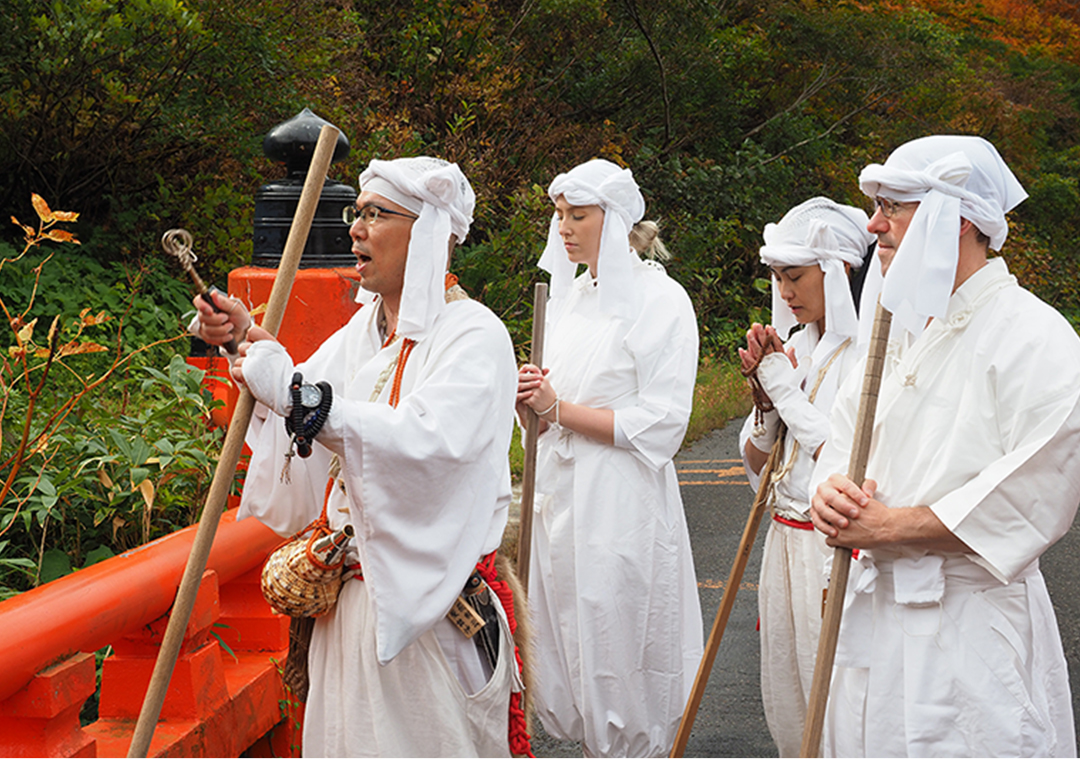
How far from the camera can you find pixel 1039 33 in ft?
76.5

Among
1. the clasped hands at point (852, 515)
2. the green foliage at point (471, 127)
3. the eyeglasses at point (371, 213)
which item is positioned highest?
the green foliage at point (471, 127)

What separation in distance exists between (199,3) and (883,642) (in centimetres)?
755

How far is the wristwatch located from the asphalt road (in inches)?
110

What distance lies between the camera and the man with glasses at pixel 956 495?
95.2 inches

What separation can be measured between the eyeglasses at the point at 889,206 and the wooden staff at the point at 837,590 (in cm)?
24

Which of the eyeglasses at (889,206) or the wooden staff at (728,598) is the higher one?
the eyeglasses at (889,206)

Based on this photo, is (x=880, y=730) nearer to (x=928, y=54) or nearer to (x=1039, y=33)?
(x=928, y=54)

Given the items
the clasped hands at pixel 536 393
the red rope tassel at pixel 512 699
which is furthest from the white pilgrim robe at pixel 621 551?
the red rope tassel at pixel 512 699

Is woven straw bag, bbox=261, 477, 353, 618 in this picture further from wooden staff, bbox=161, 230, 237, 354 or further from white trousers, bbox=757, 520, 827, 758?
white trousers, bbox=757, 520, 827, 758

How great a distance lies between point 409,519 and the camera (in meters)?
2.54

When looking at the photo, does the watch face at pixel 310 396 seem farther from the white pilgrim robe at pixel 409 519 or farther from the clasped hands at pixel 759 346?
the clasped hands at pixel 759 346

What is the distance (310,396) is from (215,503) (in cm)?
30

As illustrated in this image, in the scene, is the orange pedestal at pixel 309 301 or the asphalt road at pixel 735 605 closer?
the orange pedestal at pixel 309 301

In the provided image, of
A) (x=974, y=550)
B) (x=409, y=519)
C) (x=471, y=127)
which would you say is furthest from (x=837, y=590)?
(x=471, y=127)
